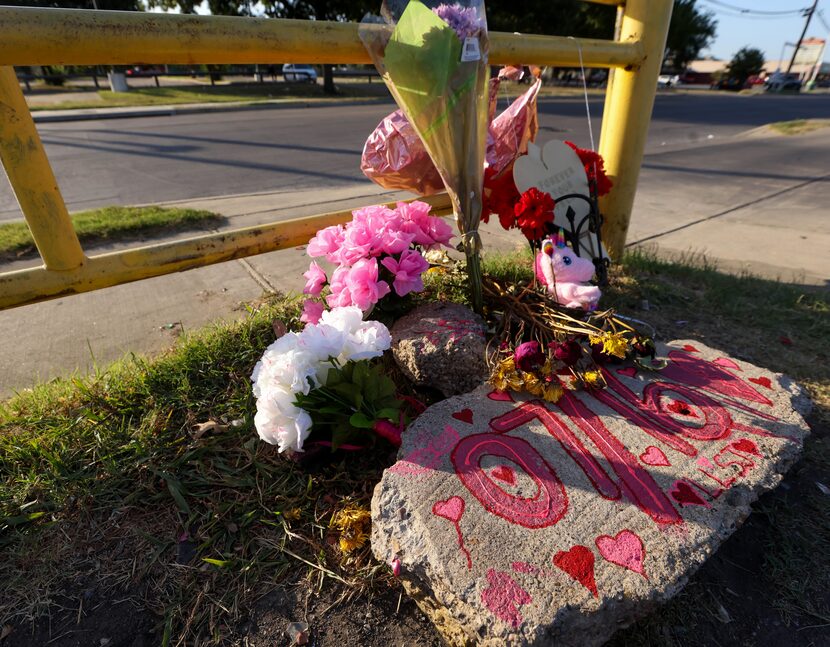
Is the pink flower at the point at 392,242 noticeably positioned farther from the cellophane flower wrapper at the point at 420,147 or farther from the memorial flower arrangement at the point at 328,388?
Answer: the cellophane flower wrapper at the point at 420,147

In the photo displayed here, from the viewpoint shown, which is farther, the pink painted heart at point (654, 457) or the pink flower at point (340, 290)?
the pink flower at point (340, 290)

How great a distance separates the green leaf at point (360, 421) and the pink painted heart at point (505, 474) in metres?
0.35

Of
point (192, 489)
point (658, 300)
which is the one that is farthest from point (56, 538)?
point (658, 300)

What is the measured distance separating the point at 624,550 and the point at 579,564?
122mm

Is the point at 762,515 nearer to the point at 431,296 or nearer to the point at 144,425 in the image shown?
the point at 431,296

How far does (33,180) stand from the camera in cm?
145

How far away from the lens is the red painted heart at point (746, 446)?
1.40 m

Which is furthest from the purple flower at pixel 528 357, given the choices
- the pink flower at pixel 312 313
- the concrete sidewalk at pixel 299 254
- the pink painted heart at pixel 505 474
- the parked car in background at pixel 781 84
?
the parked car in background at pixel 781 84

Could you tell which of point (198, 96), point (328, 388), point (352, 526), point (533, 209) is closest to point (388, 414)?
point (328, 388)

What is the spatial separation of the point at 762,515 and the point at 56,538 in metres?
1.95

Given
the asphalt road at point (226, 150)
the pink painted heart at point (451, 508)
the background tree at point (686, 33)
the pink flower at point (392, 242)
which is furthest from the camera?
the background tree at point (686, 33)

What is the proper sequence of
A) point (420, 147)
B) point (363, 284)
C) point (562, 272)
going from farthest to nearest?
point (420, 147)
point (562, 272)
point (363, 284)

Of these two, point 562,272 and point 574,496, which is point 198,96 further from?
point 574,496

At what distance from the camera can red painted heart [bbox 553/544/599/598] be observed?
3.47 ft
